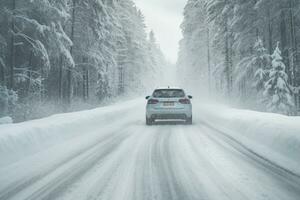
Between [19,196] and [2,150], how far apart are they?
2.42 metres

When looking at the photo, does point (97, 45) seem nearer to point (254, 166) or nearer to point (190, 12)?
point (190, 12)

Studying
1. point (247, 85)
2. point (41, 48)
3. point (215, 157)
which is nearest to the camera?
point (215, 157)

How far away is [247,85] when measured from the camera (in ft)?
93.4

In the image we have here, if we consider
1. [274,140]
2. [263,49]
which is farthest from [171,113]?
[263,49]

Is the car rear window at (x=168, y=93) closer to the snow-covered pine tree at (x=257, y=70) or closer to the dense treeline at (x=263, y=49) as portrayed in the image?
the dense treeline at (x=263, y=49)

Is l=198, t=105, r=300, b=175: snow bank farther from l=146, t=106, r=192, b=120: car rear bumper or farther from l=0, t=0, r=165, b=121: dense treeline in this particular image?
l=0, t=0, r=165, b=121: dense treeline

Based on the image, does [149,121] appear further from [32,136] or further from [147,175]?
[147,175]

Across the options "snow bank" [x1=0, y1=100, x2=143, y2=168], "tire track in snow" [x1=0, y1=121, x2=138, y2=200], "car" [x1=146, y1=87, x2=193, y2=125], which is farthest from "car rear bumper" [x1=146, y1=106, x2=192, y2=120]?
"tire track in snow" [x1=0, y1=121, x2=138, y2=200]

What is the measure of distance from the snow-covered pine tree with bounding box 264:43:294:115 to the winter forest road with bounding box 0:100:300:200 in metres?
11.3

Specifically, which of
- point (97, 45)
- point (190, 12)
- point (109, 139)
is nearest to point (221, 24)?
point (97, 45)

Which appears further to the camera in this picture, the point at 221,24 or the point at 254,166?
the point at 221,24

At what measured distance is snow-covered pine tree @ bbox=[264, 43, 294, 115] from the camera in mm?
18477

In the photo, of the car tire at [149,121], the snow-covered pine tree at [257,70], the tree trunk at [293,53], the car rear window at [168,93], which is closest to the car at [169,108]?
the car tire at [149,121]

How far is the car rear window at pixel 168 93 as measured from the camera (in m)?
15.5
